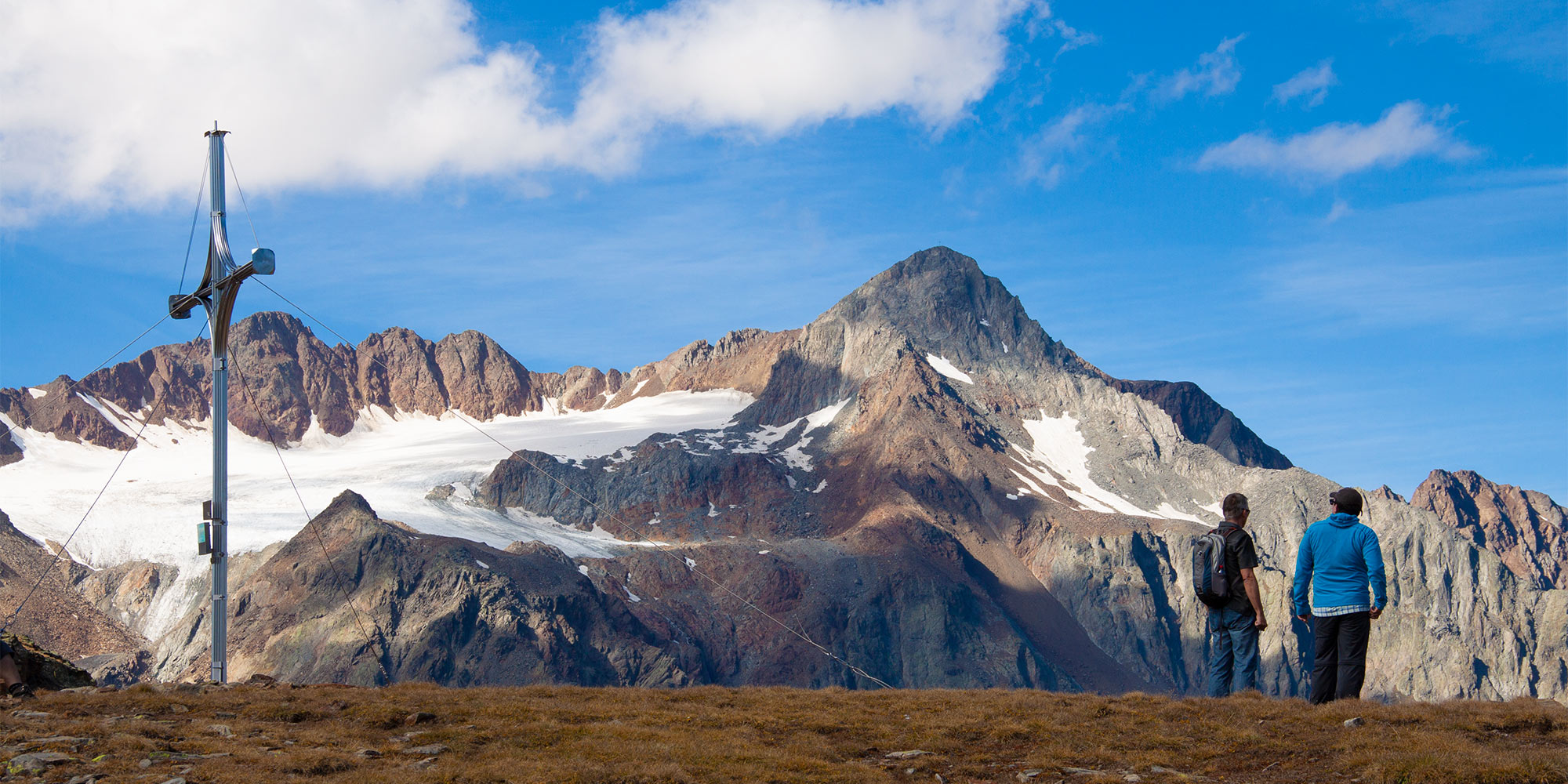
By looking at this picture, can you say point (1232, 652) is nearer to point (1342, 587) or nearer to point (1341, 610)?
point (1341, 610)

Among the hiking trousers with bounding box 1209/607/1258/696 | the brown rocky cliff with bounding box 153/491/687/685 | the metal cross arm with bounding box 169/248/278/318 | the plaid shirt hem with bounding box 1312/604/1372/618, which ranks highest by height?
the metal cross arm with bounding box 169/248/278/318

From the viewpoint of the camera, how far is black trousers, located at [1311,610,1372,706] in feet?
64.7

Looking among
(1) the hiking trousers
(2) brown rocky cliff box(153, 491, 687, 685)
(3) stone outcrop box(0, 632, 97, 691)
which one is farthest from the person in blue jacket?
(2) brown rocky cliff box(153, 491, 687, 685)

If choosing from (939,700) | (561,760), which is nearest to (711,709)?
(939,700)

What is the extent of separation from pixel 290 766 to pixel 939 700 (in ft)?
40.1

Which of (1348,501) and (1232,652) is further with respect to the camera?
(1232,652)

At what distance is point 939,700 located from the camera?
25281mm

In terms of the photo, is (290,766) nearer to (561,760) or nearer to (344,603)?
(561,760)

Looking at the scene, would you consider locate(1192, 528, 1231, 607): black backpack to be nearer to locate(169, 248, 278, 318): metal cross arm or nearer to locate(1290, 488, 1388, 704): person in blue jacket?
locate(1290, 488, 1388, 704): person in blue jacket

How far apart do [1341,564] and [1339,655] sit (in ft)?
5.01

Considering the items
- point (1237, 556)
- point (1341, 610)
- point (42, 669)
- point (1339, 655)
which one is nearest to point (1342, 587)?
point (1341, 610)

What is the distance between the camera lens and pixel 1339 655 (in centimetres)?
2009

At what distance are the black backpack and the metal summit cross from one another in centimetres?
2152

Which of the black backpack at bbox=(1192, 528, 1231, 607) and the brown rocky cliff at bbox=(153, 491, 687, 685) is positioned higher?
the black backpack at bbox=(1192, 528, 1231, 607)
